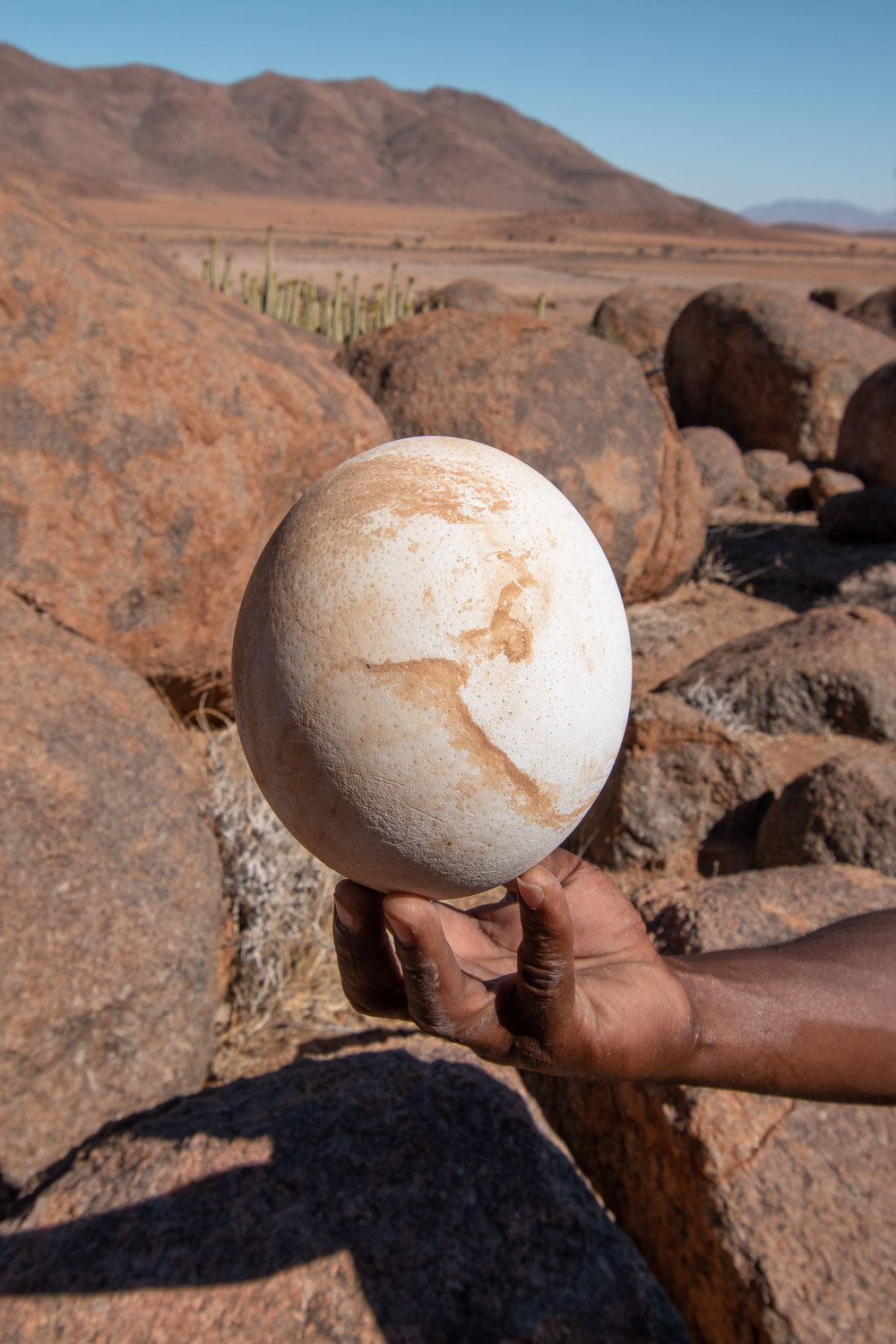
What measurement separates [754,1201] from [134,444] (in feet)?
9.43

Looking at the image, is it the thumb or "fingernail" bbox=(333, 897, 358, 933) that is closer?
the thumb

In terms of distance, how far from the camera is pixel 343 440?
403 centimetres

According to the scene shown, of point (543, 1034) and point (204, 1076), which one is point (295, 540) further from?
point (204, 1076)

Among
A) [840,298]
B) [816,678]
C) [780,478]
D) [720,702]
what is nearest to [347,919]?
[720,702]

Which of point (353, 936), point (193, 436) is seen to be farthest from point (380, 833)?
point (193, 436)

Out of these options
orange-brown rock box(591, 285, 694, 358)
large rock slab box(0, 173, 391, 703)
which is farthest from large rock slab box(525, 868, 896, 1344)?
orange-brown rock box(591, 285, 694, 358)

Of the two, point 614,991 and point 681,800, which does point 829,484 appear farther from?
point 614,991

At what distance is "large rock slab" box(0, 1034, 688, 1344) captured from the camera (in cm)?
176

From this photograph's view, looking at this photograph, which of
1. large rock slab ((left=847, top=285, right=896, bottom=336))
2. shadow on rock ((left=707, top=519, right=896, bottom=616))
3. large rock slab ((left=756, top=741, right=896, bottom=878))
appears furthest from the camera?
large rock slab ((left=847, top=285, right=896, bottom=336))

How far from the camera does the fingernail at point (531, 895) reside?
1316 millimetres

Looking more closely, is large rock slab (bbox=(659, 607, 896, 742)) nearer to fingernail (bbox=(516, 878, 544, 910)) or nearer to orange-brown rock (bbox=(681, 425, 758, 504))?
fingernail (bbox=(516, 878, 544, 910))

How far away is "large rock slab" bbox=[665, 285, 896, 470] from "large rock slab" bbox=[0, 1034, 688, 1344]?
8843 millimetres

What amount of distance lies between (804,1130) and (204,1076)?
1.55m

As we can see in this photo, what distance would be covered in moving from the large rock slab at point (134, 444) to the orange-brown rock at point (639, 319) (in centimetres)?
1239
